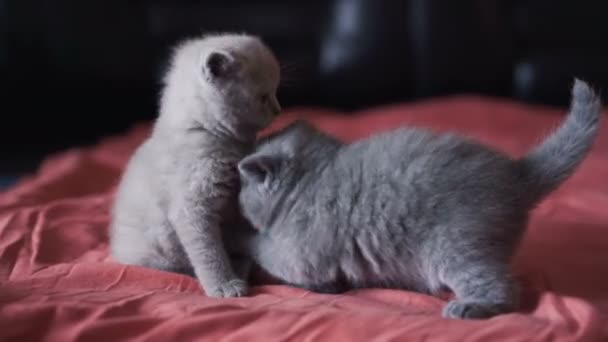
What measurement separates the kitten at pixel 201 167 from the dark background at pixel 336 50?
1.51m

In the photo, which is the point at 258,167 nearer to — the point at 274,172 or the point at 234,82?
the point at 274,172

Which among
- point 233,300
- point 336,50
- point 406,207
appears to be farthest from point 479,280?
point 336,50

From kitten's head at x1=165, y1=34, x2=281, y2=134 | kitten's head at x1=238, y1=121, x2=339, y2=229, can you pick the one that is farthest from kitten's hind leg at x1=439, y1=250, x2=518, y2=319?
kitten's head at x1=165, y1=34, x2=281, y2=134

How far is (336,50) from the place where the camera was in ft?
10.1

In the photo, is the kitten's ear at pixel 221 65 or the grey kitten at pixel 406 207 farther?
the kitten's ear at pixel 221 65

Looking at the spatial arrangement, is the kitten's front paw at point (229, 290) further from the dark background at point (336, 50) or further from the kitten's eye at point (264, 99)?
the dark background at point (336, 50)

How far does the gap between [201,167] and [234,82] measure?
0.18m

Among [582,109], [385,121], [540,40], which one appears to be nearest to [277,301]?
[582,109]

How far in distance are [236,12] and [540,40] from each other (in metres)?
1.26

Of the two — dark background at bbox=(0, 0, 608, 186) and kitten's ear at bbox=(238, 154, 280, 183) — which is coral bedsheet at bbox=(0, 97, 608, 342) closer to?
kitten's ear at bbox=(238, 154, 280, 183)

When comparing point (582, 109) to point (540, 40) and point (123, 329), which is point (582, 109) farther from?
point (540, 40)

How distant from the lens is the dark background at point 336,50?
301 cm

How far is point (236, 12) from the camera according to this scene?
3.09 metres

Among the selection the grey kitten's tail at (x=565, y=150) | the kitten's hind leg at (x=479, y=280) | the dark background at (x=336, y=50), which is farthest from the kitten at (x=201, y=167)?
the dark background at (x=336, y=50)
